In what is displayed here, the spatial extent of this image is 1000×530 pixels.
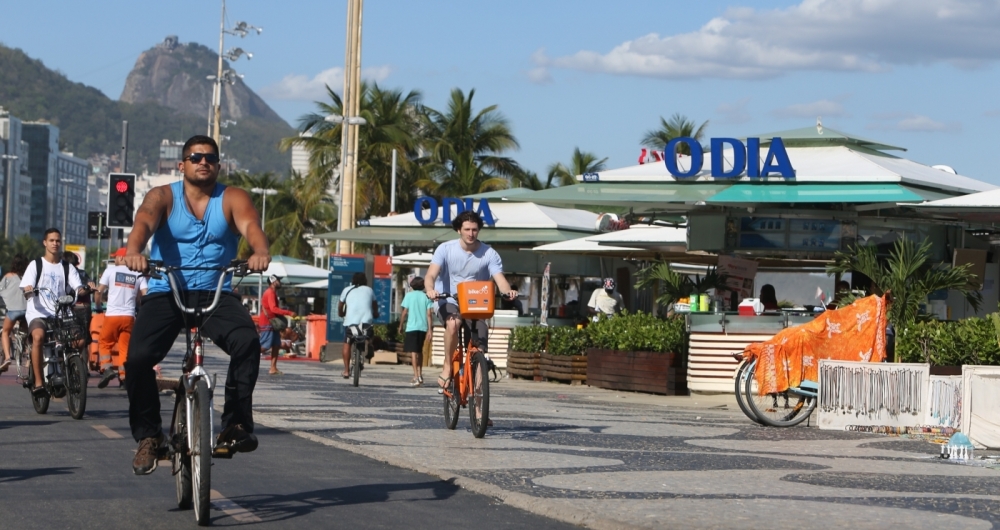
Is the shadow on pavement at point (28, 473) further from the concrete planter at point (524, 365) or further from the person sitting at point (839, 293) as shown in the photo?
the concrete planter at point (524, 365)

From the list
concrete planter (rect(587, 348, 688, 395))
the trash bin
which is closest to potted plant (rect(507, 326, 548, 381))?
concrete planter (rect(587, 348, 688, 395))

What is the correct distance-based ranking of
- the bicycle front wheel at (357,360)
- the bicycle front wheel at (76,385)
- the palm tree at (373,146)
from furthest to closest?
the palm tree at (373,146) < the bicycle front wheel at (357,360) < the bicycle front wheel at (76,385)

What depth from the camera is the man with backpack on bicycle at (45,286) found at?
13.6 meters

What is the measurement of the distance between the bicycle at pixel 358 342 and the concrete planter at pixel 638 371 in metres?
3.18

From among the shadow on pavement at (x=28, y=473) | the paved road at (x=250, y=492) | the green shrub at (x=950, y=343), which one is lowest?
the shadow on pavement at (x=28, y=473)

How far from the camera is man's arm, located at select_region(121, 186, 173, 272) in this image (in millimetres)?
6801

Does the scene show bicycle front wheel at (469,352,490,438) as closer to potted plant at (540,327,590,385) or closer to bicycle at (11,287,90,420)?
bicycle at (11,287,90,420)

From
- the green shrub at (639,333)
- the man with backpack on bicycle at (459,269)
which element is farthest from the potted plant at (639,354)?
the man with backpack on bicycle at (459,269)

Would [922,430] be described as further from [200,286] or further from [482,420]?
[200,286]

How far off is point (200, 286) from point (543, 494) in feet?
6.79

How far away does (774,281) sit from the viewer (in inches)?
1794

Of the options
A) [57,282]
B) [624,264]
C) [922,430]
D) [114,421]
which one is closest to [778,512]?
[922,430]

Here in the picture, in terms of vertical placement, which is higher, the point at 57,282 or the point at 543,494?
the point at 57,282

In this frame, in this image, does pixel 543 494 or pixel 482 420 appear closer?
pixel 543 494
